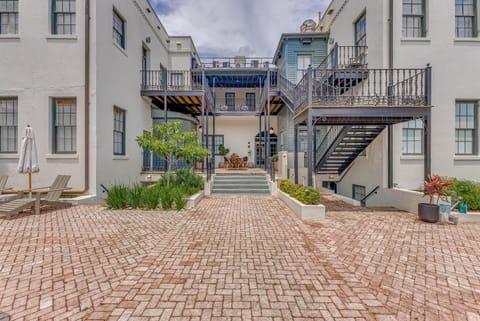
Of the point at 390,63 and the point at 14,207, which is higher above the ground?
the point at 390,63

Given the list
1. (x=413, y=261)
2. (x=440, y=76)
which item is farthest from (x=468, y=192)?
(x=413, y=261)

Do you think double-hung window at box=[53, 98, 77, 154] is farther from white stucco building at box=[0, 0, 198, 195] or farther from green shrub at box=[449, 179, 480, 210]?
green shrub at box=[449, 179, 480, 210]

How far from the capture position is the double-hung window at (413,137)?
9.01 meters

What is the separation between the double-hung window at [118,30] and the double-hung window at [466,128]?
1402cm

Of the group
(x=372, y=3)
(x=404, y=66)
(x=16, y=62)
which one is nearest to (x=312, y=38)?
(x=372, y=3)

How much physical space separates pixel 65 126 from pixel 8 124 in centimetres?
217

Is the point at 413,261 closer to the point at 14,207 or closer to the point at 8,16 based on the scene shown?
the point at 14,207

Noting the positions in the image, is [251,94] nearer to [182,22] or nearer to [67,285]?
[182,22]

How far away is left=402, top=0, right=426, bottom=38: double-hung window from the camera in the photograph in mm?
8961

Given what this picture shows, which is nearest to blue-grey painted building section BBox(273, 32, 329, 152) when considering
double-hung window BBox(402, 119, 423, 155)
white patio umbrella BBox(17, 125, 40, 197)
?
double-hung window BBox(402, 119, 423, 155)

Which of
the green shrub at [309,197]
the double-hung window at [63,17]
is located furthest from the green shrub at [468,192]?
the double-hung window at [63,17]

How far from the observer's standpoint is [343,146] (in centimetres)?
1014

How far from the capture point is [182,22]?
63.7 ft

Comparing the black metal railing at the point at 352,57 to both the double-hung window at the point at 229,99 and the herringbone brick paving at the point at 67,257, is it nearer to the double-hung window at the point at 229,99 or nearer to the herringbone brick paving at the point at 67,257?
the herringbone brick paving at the point at 67,257
